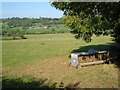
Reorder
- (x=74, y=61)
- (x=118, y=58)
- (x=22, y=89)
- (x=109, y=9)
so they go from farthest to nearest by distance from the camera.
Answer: (x=118, y=58), (x=74, y=61), (x=109, y=9), (x=22, y=89)

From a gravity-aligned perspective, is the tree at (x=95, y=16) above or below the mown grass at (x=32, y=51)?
above

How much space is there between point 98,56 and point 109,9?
5.87 meters

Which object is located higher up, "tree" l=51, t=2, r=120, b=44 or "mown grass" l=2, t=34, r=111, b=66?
"tree" l=51, t=2, r=120, b=44

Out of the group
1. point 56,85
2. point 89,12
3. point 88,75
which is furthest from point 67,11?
point 56,85

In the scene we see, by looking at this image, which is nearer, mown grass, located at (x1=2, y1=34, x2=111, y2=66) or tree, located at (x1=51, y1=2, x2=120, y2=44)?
tree, located at (x1=51, y1=2, x2=120, y2=44)

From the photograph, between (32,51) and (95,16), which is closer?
(95,16)

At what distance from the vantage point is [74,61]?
16.1 meters

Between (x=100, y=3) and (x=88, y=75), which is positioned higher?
(x=100, y=3)

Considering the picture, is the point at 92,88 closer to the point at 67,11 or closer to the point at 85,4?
the point at 85,4

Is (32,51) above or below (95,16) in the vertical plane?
below

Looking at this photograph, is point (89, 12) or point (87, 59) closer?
point (89, 12)

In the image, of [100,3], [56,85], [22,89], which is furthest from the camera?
[100,3]

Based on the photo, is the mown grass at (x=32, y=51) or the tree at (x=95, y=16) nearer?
the tree at (x=95, y=16)

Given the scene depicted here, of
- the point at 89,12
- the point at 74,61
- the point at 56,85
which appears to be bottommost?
the point at 56,85
